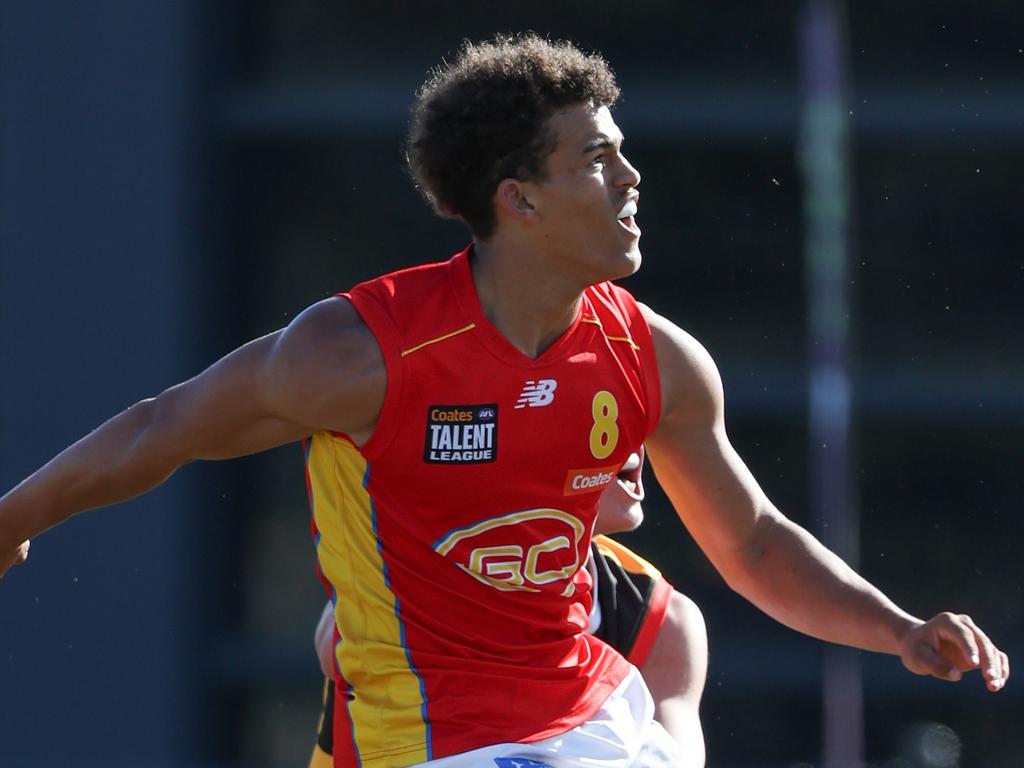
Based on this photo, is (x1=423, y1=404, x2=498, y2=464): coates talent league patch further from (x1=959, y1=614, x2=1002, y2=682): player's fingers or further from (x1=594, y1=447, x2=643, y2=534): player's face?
(x1=959, y1=614, x2=1002, y2=682): player's fingers

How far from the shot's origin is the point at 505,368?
2803 millimetres

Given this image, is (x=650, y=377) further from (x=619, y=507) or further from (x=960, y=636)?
(x=960, y=636)

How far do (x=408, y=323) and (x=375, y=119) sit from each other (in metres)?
3.45

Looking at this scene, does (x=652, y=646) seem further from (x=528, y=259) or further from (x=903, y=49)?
(x=903, y=49)

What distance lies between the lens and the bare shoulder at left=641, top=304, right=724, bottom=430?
2918 mm

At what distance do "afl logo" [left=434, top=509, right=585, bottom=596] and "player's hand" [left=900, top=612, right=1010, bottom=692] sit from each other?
591 mm

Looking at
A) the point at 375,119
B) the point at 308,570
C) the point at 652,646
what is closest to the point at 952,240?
the point at 375,119

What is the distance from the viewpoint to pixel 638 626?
3.29 m

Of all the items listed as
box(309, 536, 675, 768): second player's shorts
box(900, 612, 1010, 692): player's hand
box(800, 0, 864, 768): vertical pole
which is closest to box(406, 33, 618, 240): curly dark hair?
box(309, 536, 675, 768): second player's shorts

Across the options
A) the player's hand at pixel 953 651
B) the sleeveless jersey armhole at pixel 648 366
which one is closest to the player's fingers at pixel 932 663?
the player's hand at pixel 953 651

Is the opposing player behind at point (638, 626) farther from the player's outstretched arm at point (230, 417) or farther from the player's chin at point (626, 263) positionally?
the player's outstretched arm at point (230, 417)

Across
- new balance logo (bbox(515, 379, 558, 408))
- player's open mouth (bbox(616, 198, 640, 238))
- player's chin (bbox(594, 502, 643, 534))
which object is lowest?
player's chin (bbox(594, 502, 643, 534))

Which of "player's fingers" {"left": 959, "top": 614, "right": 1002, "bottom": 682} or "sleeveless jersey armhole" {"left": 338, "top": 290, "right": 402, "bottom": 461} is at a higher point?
"sleeveless jersey armhole" {"left": 338, "top": 290, "right": 402, "bottom": 461}

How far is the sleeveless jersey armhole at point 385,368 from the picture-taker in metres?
2.71
